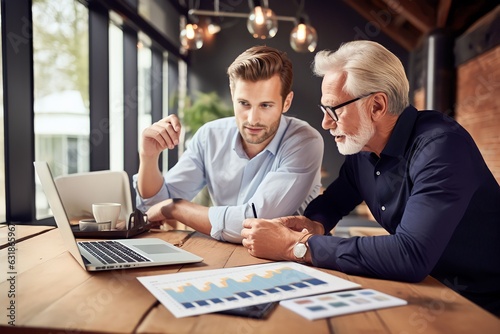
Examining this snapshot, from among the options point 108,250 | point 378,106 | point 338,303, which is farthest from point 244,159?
point 338,303

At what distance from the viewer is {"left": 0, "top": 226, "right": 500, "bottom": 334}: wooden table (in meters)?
0.79

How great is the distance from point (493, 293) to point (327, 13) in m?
6.54

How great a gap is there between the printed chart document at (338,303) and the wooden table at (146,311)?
2cm

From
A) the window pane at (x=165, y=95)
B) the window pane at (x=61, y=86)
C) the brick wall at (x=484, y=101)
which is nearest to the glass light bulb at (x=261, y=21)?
the window pane at (x=61, y=86)

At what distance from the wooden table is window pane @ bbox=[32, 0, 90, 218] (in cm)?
202

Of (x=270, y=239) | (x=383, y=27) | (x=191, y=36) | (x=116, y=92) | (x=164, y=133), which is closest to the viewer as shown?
(x=270, y=239)

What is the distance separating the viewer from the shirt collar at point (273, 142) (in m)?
1.94

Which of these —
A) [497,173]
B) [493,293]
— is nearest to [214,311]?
[493,293]

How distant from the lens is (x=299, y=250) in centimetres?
123

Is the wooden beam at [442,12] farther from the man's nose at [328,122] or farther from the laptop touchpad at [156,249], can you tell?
the laptop touchpad at [156,249]

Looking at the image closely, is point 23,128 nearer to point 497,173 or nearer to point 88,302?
point 88,302

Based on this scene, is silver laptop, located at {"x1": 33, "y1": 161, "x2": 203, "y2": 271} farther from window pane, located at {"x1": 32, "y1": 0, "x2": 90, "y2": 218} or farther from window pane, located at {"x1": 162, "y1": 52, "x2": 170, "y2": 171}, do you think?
window pane, located at {"x1": 162, "y1": 52, "x2": 170, "y2": 171}

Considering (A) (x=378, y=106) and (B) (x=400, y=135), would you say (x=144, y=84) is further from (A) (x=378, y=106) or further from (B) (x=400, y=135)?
(B) (x=400, y=135)

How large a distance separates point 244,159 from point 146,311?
122 centimetres
